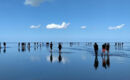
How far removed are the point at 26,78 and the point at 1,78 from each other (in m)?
2.21

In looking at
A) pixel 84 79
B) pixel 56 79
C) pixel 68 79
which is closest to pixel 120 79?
pixel 84 79

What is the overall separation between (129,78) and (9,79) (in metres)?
10.6

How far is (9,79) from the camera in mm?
11883

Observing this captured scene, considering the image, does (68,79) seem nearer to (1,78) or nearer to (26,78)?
(26,78)

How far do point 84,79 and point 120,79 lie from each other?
3143 mm

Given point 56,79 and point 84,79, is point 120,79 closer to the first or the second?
point 84,79

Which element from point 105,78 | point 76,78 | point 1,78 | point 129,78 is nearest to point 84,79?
point 76,78

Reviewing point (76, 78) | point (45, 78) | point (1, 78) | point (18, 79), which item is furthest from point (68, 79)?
point (1, 78)

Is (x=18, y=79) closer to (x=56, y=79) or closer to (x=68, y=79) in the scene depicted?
(x=56, y=79)

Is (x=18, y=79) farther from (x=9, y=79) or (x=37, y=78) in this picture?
(x=37, y=78)

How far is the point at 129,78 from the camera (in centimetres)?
1216

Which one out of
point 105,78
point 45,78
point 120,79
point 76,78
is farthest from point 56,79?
point 120,79

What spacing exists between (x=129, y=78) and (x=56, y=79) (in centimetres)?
650

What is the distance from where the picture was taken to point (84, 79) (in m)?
11.9
